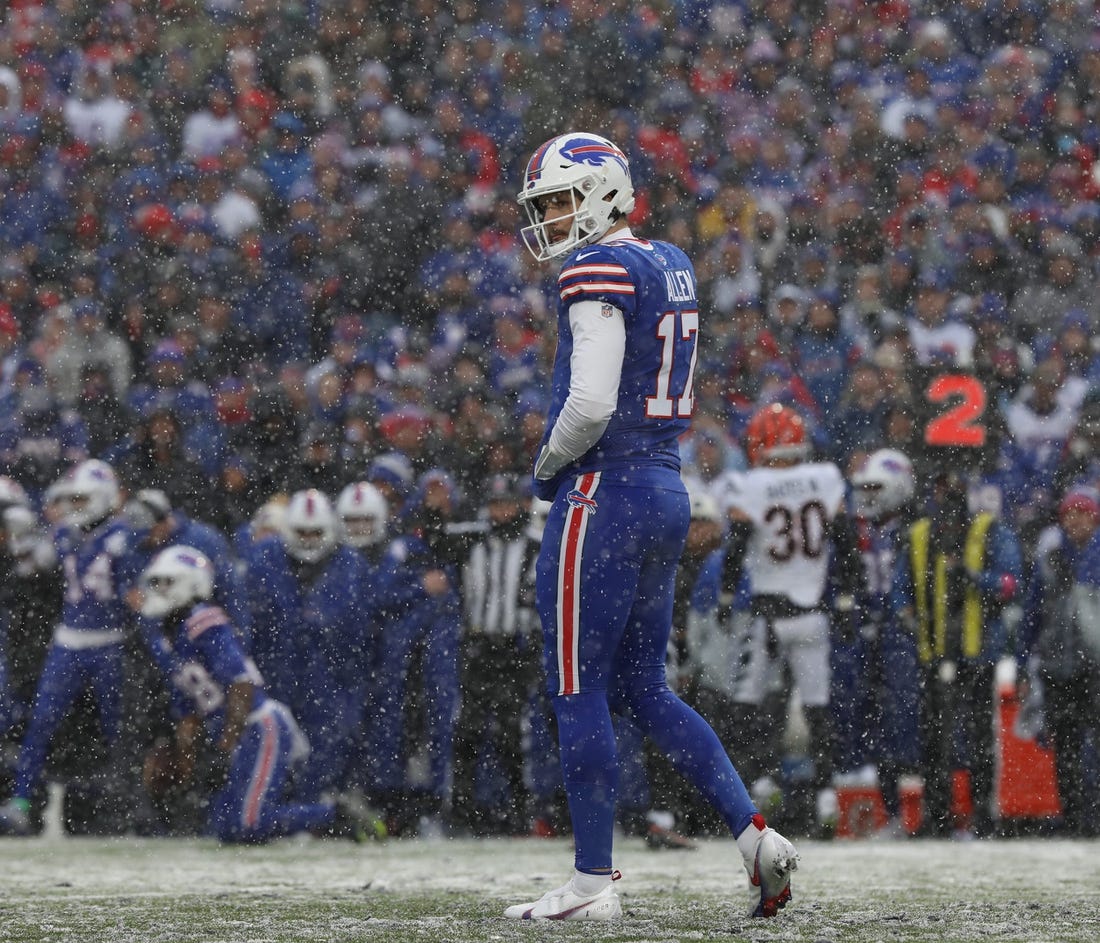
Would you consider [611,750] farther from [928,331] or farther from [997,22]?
[997,22]

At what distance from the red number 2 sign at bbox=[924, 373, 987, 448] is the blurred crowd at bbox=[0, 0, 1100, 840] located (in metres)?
0.02

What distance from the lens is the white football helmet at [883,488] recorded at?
1048 cm

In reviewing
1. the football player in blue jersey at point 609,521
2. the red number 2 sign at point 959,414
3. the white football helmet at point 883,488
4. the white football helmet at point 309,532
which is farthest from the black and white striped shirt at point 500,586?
the football player in blue jersey at point 609,521

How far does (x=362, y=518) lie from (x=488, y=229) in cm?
430

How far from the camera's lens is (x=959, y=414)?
11266 mm

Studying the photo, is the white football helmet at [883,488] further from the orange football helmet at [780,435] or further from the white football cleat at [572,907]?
the white football cleat at [572,907]

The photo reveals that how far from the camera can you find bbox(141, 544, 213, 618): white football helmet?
1009 centimetres

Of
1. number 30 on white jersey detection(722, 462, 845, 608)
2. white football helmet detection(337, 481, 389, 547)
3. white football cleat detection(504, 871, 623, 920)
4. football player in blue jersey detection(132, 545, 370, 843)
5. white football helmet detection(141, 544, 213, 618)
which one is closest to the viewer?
white football cleat detection(504, 871, 623, 920)

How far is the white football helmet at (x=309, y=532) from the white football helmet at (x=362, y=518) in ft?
0.35

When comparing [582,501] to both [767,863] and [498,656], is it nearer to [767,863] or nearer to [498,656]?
[767,863]

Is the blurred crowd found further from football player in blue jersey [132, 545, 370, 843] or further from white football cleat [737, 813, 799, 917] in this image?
white football cleat [737, 813, 799, 917]

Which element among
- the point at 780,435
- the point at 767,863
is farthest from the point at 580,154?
the point at 780,435

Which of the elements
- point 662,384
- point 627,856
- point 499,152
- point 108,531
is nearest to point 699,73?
point 499,152

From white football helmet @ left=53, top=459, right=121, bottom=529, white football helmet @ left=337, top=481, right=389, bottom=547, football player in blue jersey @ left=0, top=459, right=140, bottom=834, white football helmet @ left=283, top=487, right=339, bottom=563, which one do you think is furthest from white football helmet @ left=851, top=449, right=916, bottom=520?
white football helmet @ left=53, top=459, right=121, bottom=529
